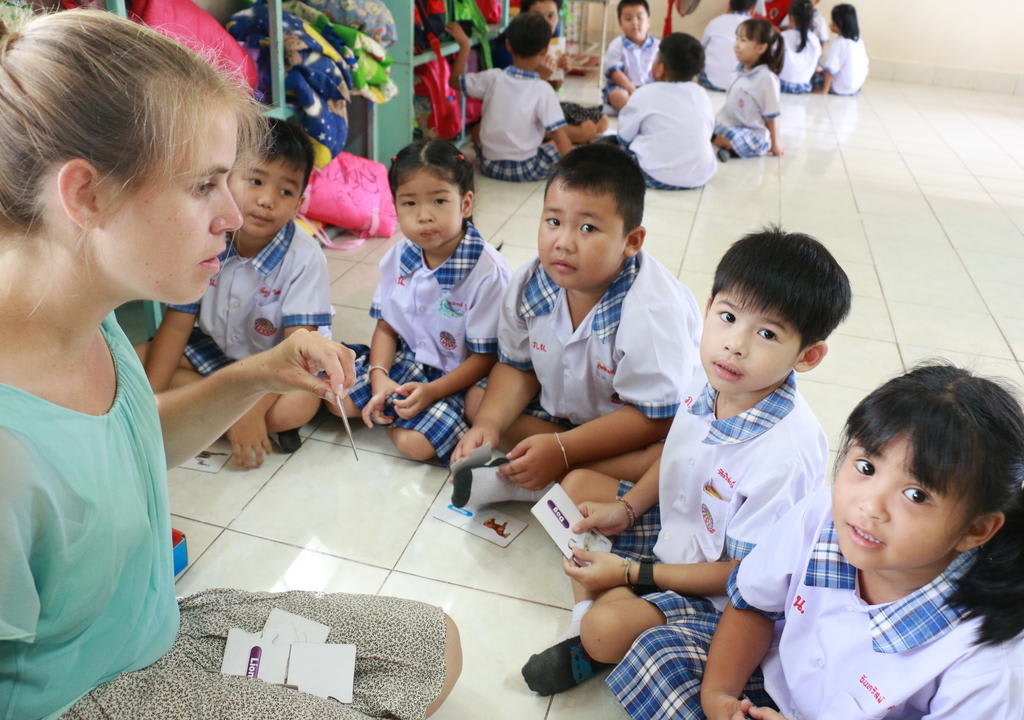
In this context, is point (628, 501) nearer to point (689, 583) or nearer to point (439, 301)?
point (689, 583)

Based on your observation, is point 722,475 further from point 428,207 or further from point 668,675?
point 428,207

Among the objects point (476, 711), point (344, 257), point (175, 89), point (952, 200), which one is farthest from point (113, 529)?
point (952, 200)

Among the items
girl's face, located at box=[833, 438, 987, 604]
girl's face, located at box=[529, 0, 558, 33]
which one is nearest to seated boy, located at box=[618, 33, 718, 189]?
girl's face, located at box=[529, 0, 558, 33]

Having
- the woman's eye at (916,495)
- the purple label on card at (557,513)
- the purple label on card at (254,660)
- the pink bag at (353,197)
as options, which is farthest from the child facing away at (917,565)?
the pink bag at (353,197)

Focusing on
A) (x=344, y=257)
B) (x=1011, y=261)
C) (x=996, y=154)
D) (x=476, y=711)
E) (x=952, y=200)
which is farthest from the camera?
(x=996, y=154)

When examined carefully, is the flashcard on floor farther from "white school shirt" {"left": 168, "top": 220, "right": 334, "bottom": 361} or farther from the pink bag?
the pink bag

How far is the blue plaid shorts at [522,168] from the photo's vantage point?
4.28m

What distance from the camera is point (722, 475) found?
145 cm

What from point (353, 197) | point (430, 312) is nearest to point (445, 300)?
point (430, 312)

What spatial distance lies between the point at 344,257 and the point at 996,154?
4532 mm

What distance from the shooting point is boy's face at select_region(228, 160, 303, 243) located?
1959mm

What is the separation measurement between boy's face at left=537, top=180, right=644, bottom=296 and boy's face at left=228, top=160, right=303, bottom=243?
635 millimetres

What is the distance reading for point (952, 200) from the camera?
443 cm

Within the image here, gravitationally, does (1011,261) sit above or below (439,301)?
below
